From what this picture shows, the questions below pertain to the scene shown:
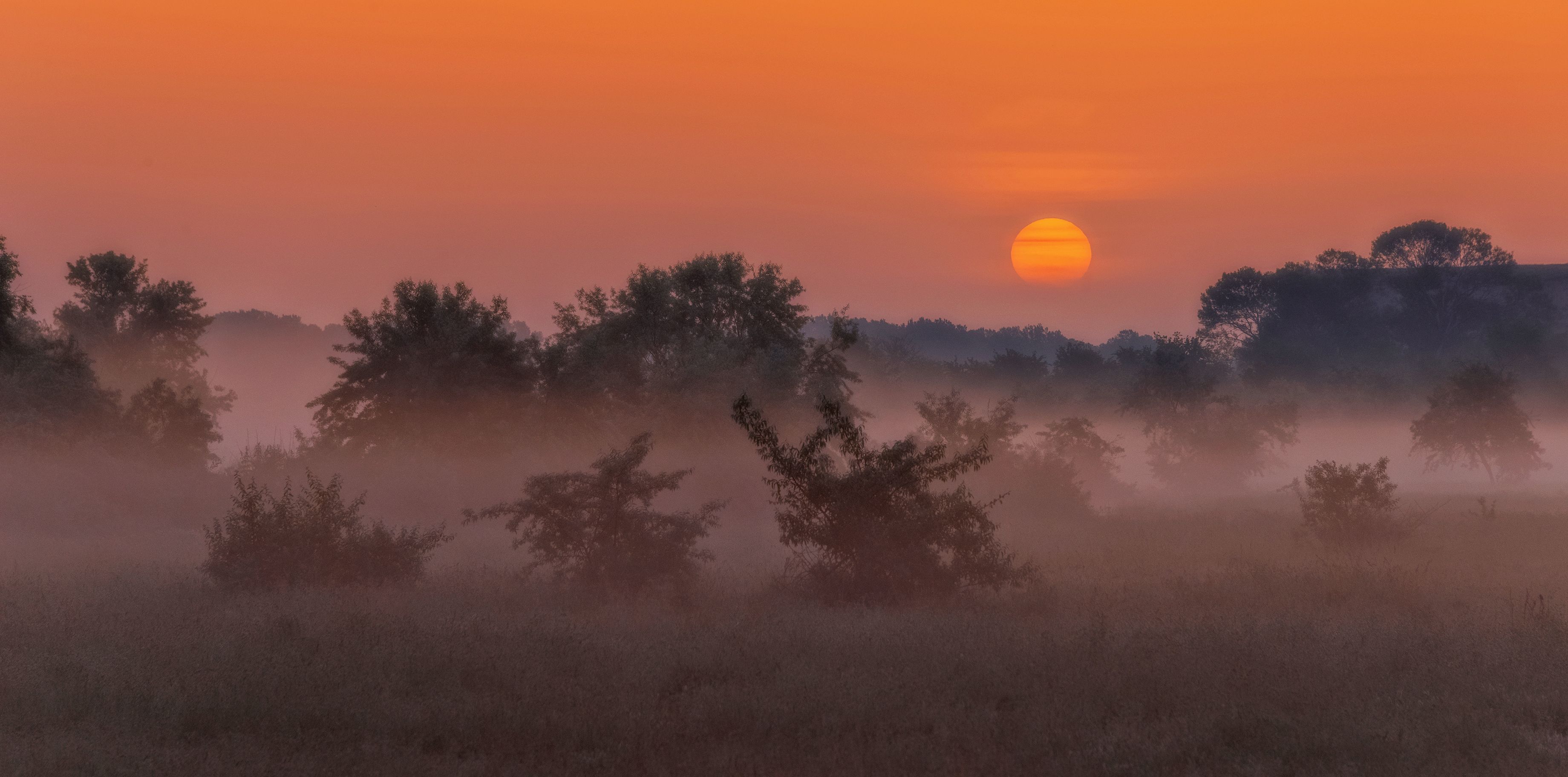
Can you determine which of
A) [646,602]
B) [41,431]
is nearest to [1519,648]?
[646,602]

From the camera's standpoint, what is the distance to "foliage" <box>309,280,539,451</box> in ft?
136

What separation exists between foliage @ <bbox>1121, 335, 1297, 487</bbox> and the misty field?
143 ft

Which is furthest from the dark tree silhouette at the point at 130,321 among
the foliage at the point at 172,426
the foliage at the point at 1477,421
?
the foliage at the point at 1477,421

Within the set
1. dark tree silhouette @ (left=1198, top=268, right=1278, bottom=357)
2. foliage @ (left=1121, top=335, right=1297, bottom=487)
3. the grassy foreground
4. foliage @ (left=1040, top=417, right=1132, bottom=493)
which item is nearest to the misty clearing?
the grassy foreground

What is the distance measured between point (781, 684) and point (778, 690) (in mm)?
147

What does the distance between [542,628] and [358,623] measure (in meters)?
2.47

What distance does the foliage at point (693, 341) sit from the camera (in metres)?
43.2

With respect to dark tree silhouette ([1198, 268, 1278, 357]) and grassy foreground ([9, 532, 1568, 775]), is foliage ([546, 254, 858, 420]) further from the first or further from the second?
dark tree silhouette ([1198, 268, 1278, 357])

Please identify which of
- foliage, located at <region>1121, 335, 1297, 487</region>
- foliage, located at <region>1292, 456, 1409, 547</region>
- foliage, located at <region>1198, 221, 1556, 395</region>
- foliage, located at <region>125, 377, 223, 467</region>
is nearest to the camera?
foliage, located at <region>1292, 456, 1409, 547</region>

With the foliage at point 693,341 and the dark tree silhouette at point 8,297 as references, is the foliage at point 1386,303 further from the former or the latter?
the dark tree silhouette at point 8,297

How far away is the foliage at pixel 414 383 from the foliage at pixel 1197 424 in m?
38.2

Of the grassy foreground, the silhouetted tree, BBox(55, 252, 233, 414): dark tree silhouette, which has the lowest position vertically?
the grassy foreground

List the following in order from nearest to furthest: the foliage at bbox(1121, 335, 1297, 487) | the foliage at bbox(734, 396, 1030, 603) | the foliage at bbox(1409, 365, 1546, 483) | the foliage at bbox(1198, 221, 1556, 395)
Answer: the foliage at bbox(734, 396, 1030, 603), the foliage at bbox(1409, 365, 1546, 483), the foliage at bbox(1121, 335, 1297, 487), the foliage at bbox(1198, 221, 1556, 395)

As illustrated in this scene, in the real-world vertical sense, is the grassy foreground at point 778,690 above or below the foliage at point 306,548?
below
